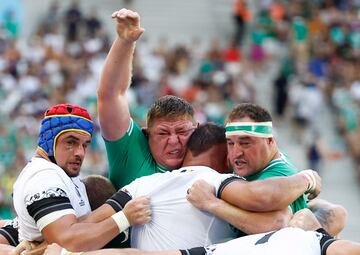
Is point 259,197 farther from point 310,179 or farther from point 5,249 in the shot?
point 5,249

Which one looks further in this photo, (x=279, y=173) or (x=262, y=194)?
(x=279, y=173)

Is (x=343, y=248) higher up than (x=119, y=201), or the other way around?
(x=119, y=201)

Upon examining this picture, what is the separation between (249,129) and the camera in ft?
21.7

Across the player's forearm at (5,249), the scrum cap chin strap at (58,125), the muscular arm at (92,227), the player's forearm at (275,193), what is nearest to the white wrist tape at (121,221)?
the muscular arm at (92,227)

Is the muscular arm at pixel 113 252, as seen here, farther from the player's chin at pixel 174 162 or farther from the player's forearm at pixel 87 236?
the player's chin at pixel 174 162

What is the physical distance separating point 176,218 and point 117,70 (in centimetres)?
124

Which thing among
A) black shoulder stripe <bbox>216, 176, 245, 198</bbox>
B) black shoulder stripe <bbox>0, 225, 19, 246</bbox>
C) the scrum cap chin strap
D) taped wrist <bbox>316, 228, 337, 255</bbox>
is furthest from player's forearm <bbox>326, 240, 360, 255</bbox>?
black shoulder stripe <bbox>0, 225, 19, 246</bbox>

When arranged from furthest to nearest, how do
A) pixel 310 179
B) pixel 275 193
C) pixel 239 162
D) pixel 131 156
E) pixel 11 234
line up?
pixel 11 234, pixel 131 156, pixel 239 162, pixel 310 179, pixel 275 193

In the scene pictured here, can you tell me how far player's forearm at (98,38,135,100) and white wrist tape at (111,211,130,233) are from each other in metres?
1.13

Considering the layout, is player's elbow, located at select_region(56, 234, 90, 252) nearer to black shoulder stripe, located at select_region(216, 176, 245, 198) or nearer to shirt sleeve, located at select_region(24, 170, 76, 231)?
shirt sleeve, located at select_region(24, 170, 76, 231)


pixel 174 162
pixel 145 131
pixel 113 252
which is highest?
pixel 145 131

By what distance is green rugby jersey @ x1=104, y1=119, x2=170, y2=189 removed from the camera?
7289 mm

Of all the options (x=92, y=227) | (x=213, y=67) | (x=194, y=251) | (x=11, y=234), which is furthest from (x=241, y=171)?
(x=213, y=67)

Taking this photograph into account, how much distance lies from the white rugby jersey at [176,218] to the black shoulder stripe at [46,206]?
1.54ft
